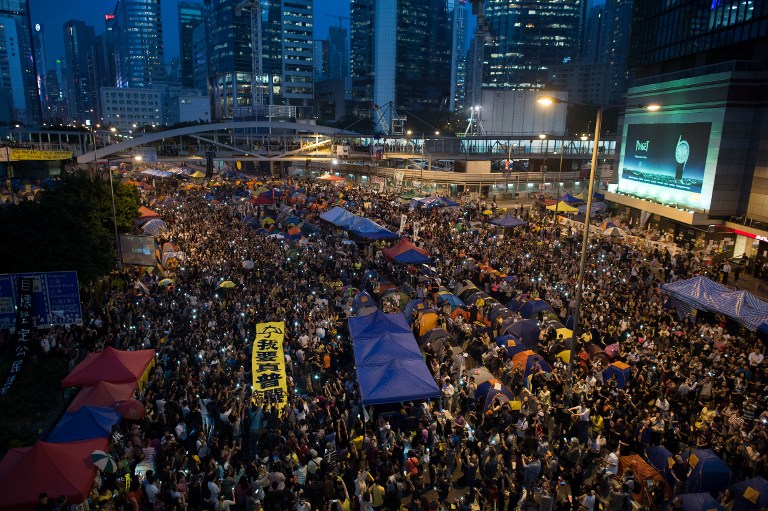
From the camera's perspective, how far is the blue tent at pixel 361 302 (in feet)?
61.5

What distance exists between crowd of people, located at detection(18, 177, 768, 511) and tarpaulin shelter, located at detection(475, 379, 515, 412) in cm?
31

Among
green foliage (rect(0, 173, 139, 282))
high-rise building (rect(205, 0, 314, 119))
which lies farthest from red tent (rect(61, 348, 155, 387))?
high-rise building (rect(205, 0, 314, 119))

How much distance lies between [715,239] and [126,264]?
32208 mm

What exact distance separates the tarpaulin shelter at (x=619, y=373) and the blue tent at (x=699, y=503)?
17.6 feet

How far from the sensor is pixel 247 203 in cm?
4088

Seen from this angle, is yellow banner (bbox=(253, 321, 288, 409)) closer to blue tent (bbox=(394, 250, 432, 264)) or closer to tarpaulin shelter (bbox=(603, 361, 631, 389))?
blue tent (bbox=(394, 250, 432, 264))

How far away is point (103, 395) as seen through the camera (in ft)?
40.3

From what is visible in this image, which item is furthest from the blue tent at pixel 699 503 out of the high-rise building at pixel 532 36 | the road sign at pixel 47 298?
the high-rise building at pixel 532 36

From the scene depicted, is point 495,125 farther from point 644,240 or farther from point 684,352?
point 684,352

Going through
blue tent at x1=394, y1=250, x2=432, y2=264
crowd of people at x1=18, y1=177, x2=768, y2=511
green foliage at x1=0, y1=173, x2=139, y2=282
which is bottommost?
crowd of people at x1=18, y1=177, x2=768, y2=511

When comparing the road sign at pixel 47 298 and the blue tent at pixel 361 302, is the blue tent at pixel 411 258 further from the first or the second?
the road sign at pixel 47 298

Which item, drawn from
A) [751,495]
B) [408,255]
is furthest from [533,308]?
[751,495]

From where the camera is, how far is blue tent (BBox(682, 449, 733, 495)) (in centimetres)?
983

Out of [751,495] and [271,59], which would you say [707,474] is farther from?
[271,59]
